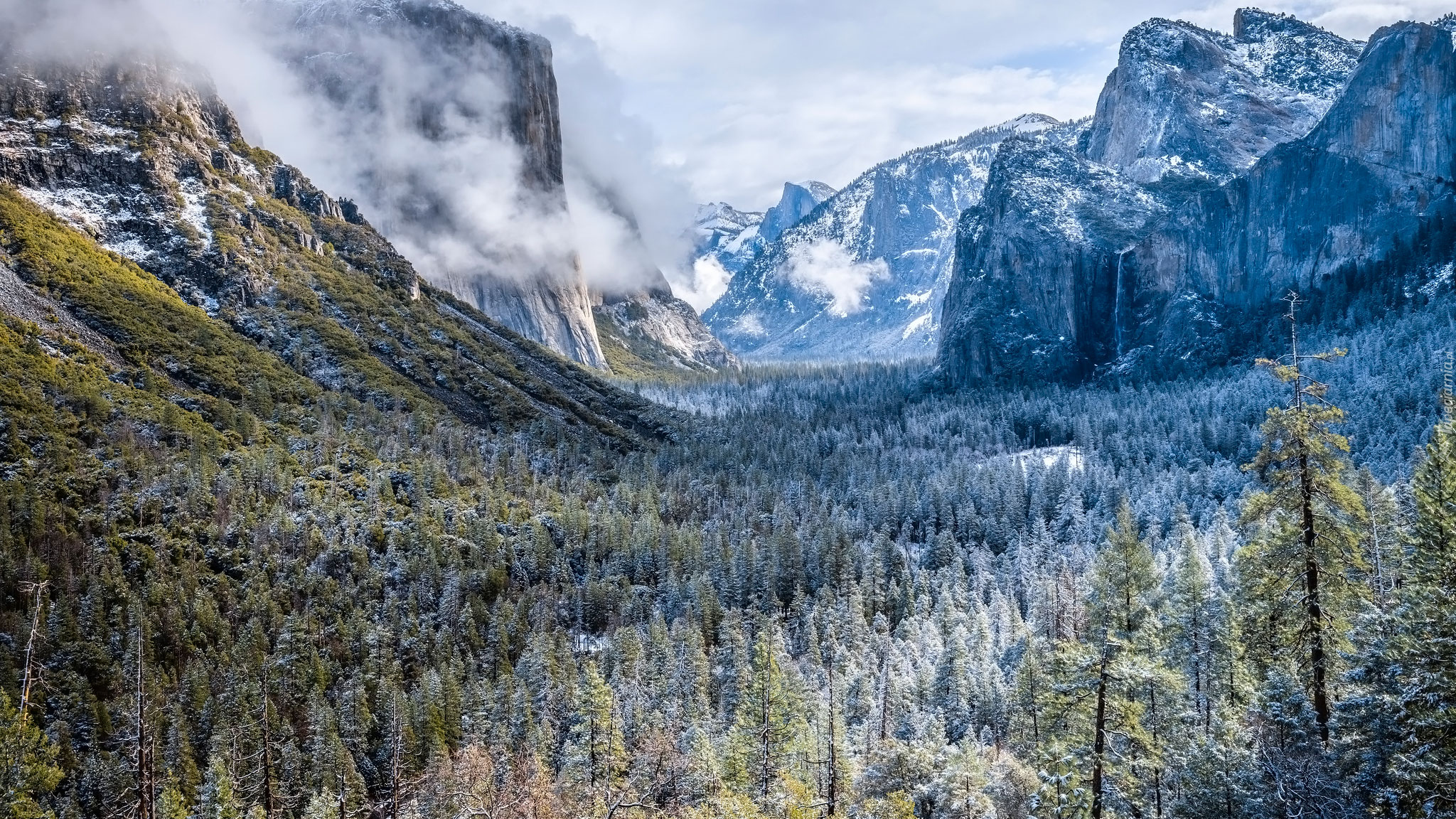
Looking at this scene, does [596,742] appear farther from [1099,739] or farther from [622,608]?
[622,608]

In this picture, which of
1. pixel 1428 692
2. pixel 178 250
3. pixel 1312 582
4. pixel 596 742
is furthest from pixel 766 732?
pixel 178 250

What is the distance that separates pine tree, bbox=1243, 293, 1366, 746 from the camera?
2297 centimetres

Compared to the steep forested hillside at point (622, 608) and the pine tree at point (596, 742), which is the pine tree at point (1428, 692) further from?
the pine tree at point (596, 742)

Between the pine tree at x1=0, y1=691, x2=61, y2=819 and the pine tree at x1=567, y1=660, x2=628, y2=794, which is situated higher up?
the pine tree at x1=0, y1=691, x2=61, y2=819

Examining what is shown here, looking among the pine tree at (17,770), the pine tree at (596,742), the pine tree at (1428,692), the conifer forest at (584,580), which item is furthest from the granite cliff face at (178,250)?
the pine tree at (1428,692)

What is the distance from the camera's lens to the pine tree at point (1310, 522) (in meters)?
23.0

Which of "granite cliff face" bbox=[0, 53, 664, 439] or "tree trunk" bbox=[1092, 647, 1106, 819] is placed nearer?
"tree trunk" bbox=[1092, 647, 1106, 819]

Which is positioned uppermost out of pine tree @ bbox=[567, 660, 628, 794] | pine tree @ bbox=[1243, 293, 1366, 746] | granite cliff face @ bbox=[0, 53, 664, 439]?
granite cliff face @ bbox=[0, 53, 664, 439]

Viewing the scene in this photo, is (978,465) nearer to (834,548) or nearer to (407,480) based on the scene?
(834,548)

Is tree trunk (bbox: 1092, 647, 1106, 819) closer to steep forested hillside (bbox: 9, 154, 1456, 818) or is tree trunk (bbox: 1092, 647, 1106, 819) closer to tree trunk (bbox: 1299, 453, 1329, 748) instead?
steep forested hillside (bbox: 9, 154, 1456, 818)

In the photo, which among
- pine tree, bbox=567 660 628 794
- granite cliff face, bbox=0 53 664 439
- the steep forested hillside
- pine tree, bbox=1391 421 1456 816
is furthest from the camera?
granite cliff face, bbox=0 53 664 439

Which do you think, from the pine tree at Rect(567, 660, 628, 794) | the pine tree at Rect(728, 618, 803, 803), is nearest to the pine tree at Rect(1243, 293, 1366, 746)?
the pine tree at Rect(728, 618, 803, 803)

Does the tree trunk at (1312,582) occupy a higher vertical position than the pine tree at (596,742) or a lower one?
higher

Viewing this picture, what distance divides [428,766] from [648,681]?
77.6 feet
